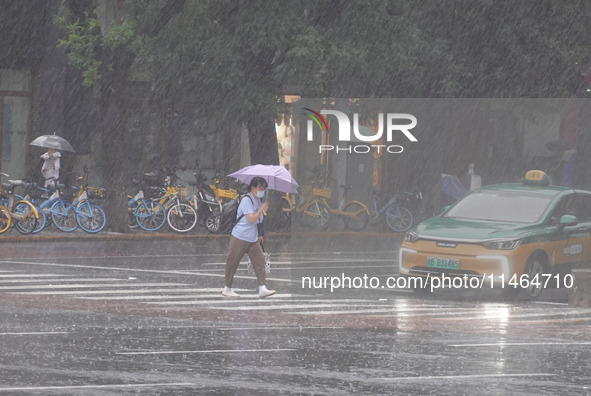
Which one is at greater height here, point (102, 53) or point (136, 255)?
point (102, 53)

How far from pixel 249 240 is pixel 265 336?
429 cm

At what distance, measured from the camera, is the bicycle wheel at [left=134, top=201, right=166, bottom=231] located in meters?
31.0

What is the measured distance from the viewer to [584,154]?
1062 inches

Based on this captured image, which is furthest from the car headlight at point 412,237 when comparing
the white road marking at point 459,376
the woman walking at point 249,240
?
the white road marking at point 459,376

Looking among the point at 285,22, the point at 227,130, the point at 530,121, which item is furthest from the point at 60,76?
the point at 530,121

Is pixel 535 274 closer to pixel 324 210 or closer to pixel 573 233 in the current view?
pixel 573 233

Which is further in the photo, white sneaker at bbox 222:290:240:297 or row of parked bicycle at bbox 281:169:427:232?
row of parked bicycle at bbox 281:169:427:232

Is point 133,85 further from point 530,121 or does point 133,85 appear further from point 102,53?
point 530,121

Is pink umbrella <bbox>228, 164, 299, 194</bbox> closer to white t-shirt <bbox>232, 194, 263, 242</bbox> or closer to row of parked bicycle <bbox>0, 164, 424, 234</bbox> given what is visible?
white t-shirt <bbox>232, 194, 263, 242</bbox>

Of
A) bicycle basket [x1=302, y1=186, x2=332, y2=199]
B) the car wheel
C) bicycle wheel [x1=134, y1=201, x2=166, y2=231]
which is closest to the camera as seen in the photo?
the car wheel

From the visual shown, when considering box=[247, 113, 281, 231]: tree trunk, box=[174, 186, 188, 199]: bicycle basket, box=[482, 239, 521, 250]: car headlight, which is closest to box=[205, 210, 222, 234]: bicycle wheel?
box=[174, 186, 188, 199]: bicycle basket

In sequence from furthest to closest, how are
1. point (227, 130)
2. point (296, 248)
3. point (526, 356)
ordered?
point (227, 130) < point (296, 248) < point (526, 356)

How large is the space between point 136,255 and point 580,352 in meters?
13.4

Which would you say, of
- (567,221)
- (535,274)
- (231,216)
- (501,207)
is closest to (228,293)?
(231,216)
